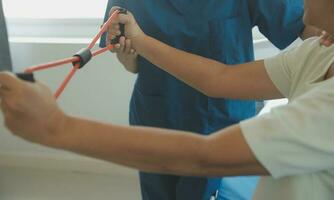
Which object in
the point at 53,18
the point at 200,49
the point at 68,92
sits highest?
the point at 200,49

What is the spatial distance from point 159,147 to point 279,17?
74 centimetres

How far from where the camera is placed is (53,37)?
2.16 metres

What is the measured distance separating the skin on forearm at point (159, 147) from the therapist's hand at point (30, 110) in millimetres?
22

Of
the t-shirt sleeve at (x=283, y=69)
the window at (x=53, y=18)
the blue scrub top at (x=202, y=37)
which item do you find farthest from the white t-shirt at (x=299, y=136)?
the window at (x=53, y=18)

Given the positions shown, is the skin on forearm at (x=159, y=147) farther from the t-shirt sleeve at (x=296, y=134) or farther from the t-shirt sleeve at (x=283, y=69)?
the t-shirt sleeve at (x=283, y=69)

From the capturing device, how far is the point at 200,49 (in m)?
1.27

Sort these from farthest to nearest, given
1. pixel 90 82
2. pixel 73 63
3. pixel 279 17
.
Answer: pixel 90 82 → pixel 279 17 → pixel 73 63

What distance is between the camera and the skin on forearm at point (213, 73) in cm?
105

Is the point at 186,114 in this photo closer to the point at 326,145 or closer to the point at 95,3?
the point at 326,145

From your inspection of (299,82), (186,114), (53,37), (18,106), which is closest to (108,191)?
(53,37)

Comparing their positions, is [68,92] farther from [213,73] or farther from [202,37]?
[213,73]

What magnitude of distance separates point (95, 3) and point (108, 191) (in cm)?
94

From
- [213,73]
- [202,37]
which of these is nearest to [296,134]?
[213,73]

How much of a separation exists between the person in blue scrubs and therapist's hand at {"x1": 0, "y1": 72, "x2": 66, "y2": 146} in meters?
0.70
